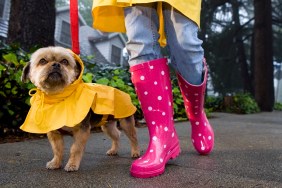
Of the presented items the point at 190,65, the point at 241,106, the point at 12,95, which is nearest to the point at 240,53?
the point at 241,106

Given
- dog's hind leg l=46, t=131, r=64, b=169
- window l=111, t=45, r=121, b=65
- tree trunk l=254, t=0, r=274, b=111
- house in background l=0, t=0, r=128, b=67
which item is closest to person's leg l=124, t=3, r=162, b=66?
dog's hind leg l=46, t=131, r=64, b=169

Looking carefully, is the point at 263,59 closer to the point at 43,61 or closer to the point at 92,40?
the point at 43,61

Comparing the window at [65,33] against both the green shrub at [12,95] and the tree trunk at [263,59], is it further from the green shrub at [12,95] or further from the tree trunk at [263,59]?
the green shrub at [12,95]

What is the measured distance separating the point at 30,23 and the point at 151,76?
3.83 metres

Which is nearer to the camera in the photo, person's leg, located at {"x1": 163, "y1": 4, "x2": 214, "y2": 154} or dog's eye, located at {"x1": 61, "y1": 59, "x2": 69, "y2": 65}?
person's leg, located at {"x1": 163, "y1": 4, "x2": 214, "y2": 154}

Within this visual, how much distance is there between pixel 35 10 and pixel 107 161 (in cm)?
375

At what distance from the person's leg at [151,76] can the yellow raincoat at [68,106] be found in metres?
0.29

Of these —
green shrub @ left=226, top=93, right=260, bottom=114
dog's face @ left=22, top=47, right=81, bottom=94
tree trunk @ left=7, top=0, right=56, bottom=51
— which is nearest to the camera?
dog's face @ left=22, top=47, right=81, bottom=94

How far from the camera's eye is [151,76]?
2.51m

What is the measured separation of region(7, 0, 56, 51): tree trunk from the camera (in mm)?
5766

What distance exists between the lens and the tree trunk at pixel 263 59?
544 inches

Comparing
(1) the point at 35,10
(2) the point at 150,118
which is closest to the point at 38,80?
(2) the point at 150,118

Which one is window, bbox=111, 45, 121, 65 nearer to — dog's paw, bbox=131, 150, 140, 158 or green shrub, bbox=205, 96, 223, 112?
green shrub, bbox=205, 96, 223, 112

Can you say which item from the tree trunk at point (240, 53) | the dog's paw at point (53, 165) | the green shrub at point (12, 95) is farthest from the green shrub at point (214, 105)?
the dog's paw at point (53, 165)
